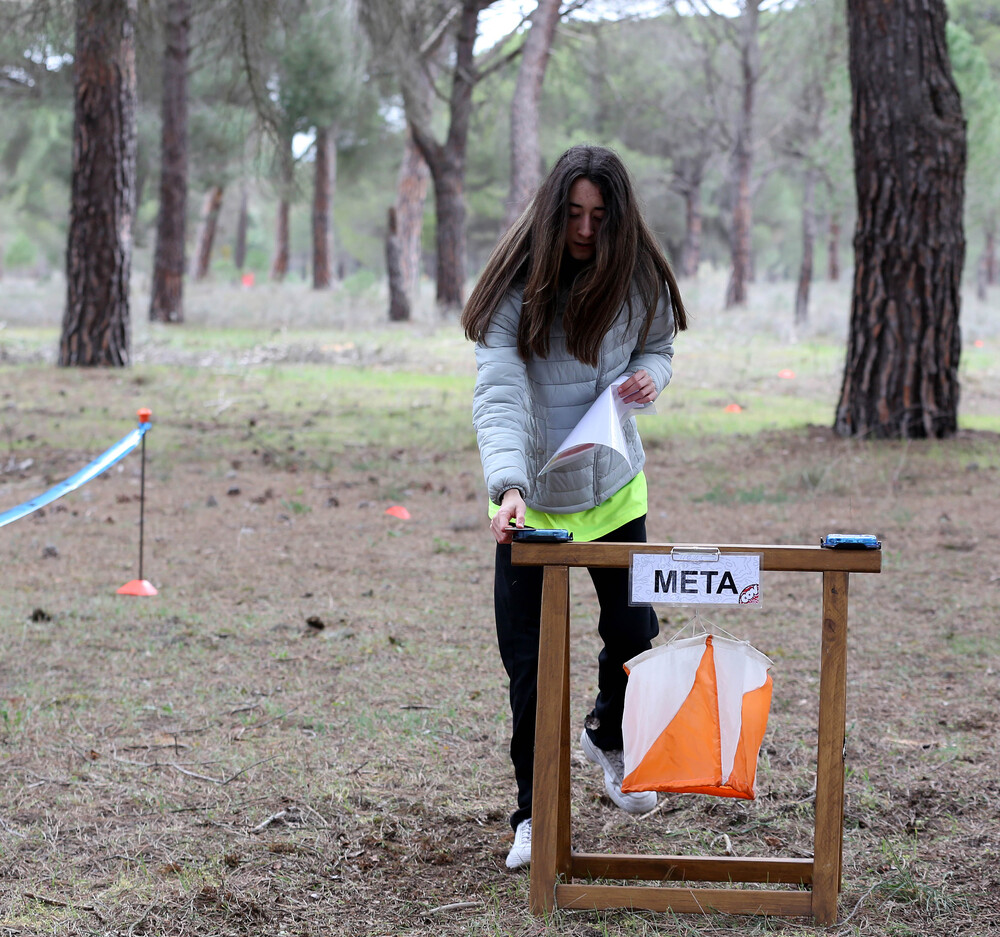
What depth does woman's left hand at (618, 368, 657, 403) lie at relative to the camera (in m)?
2.73

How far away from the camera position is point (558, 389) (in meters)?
2.83

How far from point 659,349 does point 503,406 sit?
0.47m

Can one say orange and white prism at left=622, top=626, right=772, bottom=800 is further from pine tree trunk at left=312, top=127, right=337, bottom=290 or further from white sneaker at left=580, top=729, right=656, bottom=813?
pine tree trunk at left=312, top=127, right=337, bottom=290

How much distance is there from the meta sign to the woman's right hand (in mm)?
272

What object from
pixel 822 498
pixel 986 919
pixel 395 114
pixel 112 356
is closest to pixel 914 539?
pixel 822 498

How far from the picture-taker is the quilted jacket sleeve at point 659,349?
9.40 feet

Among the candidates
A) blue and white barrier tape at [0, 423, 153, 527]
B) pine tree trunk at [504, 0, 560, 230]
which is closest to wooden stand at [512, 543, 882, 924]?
blue and white barrier tape at [0, 423, 153, 527]

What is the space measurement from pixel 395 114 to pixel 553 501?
31.3m

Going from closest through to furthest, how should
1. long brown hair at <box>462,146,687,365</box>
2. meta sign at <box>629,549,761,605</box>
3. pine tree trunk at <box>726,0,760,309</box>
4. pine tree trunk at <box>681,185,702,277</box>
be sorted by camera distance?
meta sign at <box>629,549,761,605</box>, long brown hair at <box>462,146,687,365</box>, pine tree trunk at <box>726,0,760,309</box>, pine tree trunk at <box>681,185,702,277</box>

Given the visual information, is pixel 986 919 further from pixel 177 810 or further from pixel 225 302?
pixel 225 302

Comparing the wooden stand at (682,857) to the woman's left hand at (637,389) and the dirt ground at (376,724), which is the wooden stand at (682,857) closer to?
the dirt ground at (376,724)

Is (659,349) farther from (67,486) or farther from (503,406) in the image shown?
(67,486)

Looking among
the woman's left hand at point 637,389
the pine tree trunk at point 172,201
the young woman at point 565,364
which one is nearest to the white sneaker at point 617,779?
the young woman at point 565,364

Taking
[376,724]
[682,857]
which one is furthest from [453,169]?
[682,857]
